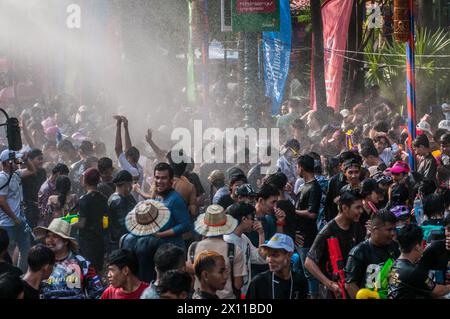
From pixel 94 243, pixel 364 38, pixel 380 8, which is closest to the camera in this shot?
pixel 94 243

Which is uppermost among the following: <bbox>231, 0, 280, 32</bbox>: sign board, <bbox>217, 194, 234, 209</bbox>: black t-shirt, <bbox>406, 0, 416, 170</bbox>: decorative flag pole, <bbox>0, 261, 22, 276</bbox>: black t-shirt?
<bbox>231, 0, 280, 32</bbox>: sign board

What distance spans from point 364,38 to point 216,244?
60.0 ft

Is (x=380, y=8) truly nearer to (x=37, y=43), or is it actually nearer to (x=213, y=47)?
(x=213, y=47)

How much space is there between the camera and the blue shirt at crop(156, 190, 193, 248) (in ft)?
30.7

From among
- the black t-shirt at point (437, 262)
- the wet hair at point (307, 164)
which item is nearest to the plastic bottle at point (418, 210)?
the wet hair at point (307, 164)

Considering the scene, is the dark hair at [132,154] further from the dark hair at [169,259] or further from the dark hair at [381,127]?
the dark hair at [169,259]

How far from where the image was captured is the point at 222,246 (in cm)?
820

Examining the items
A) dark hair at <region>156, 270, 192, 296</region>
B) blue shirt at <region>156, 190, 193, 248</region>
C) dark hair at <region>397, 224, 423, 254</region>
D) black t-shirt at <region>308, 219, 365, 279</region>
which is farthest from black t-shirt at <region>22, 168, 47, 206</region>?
dark hair at <region>156, 270, 192, 296</region>

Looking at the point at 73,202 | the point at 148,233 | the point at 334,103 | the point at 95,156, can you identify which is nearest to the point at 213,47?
the point at 334,103

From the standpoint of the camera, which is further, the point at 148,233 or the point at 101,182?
the point at 101,182

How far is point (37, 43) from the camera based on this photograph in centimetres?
3119

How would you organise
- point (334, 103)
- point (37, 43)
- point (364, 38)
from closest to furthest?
point (334, 103)
point (364, 38)
point (37, 43)

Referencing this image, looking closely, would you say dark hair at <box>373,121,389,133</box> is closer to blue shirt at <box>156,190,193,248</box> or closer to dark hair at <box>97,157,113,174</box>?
A: dark hair at <box>97,157,113,174</box>

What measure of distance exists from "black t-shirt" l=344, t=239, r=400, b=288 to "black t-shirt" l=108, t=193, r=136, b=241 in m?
3.55
